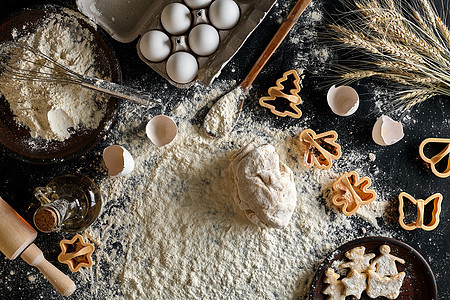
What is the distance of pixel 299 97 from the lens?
4.42 feet

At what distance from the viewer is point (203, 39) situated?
4.08 ft

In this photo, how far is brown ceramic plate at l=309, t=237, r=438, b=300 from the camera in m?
1.32

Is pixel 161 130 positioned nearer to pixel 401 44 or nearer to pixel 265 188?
pixel 265 188

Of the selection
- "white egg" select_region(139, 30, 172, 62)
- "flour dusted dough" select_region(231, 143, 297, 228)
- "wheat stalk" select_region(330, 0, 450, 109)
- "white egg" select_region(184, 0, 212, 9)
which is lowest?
"flour dusted dough" select_region(231, 143, 297, 228)

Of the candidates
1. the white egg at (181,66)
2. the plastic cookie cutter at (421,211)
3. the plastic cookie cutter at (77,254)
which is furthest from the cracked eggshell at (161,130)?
the plastic cookie cutter at (421,211)

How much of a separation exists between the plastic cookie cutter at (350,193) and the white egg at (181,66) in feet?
1.97

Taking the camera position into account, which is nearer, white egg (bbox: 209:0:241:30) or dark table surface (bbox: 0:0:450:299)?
white egg (bbox: 209:0:241:30)

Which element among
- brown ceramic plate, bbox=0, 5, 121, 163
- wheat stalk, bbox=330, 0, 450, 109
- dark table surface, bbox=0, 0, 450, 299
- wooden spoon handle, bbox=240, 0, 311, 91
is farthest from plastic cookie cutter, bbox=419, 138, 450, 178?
brown ceramic plate, bbox=0, 5, 121, 163

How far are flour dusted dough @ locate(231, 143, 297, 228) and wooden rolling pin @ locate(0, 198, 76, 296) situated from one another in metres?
0.62

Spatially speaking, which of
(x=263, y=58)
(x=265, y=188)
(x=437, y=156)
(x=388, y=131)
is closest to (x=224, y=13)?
(x=263, y=58)

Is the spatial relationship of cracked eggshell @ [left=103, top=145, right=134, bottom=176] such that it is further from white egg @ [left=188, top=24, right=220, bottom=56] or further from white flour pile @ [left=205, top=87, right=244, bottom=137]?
white egg @ [left=188, top=24, right=220, bottom=56]

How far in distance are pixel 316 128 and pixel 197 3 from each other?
0.57 meters

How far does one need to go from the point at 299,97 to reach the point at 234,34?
0.30 metres

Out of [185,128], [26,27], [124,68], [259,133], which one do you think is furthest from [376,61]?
[26,27]
